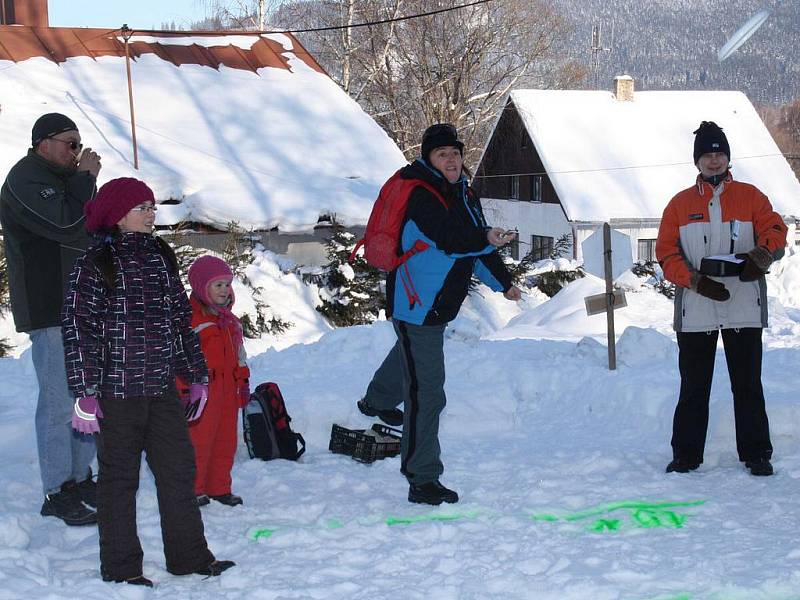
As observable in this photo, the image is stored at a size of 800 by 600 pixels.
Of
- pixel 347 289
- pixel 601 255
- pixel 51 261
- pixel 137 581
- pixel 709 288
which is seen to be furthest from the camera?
Result: pixel 347 289

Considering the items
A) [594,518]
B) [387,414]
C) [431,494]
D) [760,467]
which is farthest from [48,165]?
[760,467]

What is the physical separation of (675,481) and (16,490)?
3581 mm

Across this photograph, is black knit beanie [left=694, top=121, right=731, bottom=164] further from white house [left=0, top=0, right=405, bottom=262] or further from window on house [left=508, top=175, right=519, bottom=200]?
window on house [left=508, top=175, right=519, bottom=200]

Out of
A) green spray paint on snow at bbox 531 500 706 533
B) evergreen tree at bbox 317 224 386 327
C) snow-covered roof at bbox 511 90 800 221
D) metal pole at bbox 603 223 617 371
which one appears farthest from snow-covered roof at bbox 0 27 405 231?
green spray paint on snow at bbox 531 500 706 533

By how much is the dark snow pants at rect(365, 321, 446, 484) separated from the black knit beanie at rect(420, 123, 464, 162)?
0.91 m

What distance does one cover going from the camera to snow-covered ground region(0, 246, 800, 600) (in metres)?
4.17

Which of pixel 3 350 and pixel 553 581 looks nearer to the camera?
pixel 553 581

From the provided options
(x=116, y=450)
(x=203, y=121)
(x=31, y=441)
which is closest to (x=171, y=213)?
(x=203, y=121)

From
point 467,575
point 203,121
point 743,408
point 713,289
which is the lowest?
point 467,575

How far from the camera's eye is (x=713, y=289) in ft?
18.4

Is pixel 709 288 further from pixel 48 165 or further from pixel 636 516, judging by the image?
pixel 48 165

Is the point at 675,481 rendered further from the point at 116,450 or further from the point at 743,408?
the point at 116,450

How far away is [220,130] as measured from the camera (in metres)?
19.9

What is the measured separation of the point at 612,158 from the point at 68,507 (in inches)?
1110
